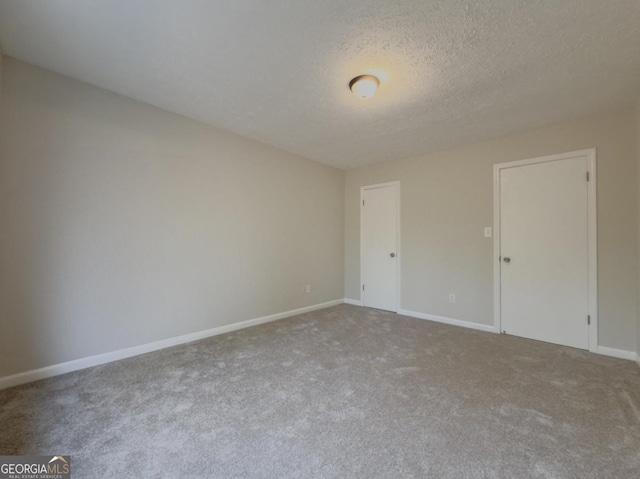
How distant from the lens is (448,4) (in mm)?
1570

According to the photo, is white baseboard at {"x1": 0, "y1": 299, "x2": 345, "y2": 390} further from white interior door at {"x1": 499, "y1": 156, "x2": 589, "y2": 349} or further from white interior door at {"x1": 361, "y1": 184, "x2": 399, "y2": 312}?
white interior door at {"x1": 499, "y1": 156, "x2": 589, "y2": 349}

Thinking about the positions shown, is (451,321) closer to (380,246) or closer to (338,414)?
(380,246)

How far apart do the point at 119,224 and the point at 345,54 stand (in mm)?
2477

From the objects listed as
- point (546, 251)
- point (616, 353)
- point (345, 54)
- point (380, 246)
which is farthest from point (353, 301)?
point (345, 54)

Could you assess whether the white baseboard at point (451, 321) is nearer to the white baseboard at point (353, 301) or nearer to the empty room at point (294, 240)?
the empty room at point (294, 240)

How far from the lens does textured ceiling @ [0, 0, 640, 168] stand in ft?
5.35

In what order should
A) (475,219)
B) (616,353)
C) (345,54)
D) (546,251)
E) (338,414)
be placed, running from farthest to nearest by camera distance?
1. (475,219)
2. (546,251)
3. (616,353)
4. (345,54)
5. (338,414)

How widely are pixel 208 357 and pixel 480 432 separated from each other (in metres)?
2.27

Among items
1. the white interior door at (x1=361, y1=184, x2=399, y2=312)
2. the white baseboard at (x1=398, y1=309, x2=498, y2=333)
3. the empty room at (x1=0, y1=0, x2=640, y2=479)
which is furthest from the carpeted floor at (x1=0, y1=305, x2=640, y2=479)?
the white interior door at (x1=361, y1=184, x2=399, y2=312)

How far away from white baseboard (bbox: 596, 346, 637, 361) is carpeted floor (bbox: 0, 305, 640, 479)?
110mm

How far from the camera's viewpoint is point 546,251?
10.3ft

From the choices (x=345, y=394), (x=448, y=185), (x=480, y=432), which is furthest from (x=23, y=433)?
(x=448, y=185)

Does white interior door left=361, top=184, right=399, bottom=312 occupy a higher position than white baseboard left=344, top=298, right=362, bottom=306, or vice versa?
A: white interior door left=361, top=184, right=399, bottom=312

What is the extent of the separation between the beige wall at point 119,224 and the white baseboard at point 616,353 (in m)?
3.64
